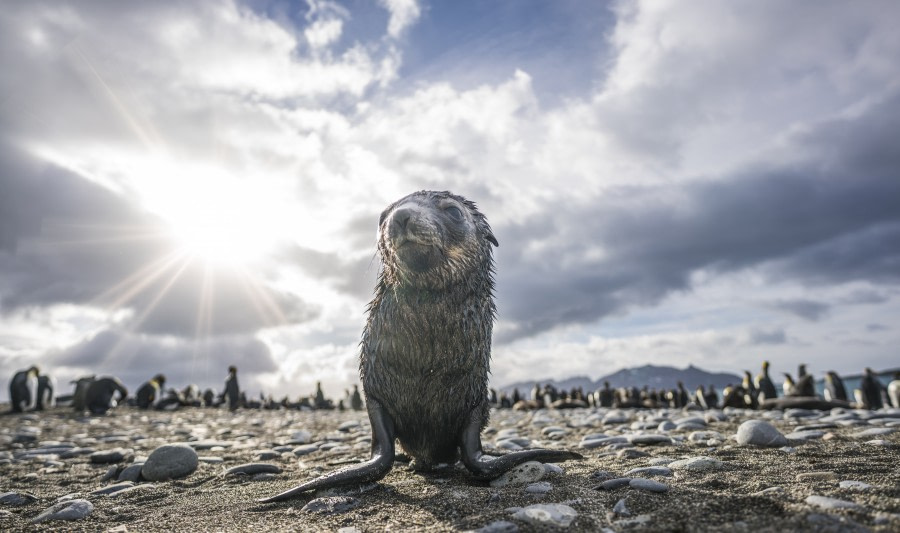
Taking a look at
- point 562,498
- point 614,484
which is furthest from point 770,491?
point 562,498

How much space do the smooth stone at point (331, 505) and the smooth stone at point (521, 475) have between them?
1.04 metres

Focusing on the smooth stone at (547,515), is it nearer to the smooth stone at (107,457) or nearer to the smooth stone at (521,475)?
the smooth stone at (521,475)

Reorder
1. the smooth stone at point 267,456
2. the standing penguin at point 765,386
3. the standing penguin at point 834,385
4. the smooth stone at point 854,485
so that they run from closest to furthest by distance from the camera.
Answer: the smooth stone at point 854,485 → the smooth stone at point 267,456 → the standing penguin at point 834,385 → the standing penguin at point 765,386

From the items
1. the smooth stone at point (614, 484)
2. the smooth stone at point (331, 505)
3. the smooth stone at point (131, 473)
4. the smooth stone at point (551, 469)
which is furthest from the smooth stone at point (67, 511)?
the smooth stone at point (614, 484)

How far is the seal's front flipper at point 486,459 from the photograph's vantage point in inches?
149

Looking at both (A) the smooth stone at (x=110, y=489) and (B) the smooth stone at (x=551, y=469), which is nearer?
(B) the smooth stone at (x=551, y=469)

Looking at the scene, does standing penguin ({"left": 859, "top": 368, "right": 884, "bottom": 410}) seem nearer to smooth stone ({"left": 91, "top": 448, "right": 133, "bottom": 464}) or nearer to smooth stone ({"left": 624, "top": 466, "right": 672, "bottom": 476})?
smooth stone ({"left": 624, "top": 466, "right": 672, "bottom": 476})

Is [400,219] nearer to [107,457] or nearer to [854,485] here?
[854,485]

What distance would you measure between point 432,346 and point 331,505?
1.37 m

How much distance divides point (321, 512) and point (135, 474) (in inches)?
138

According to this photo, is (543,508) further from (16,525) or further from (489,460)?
(16,525)

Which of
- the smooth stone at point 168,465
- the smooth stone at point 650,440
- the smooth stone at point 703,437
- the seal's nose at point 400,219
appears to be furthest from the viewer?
the smooth stone at point 703,437

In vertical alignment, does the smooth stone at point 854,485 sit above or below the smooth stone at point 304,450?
above

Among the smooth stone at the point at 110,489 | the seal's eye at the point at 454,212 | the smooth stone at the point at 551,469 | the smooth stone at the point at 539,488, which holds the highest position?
the seal's eye at the point at 454,212
